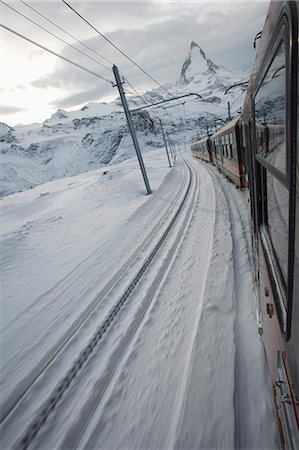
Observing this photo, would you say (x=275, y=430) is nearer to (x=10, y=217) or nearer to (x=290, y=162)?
(x=290, y=162)

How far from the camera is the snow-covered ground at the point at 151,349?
2.52 meters

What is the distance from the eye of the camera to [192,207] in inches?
387

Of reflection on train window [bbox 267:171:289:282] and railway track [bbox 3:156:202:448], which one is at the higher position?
reflection on train window [bbox 267:171:289:282]

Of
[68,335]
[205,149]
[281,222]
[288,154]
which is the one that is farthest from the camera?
[205,149]

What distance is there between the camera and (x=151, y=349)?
3463mm

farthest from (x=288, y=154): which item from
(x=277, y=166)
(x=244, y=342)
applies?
(x=244, y=342)

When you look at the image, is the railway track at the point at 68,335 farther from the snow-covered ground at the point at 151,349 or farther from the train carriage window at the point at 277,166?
the train carriage window at the point at 277,166

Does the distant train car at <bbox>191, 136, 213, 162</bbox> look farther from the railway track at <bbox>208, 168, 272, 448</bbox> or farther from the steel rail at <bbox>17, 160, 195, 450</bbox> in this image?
the steel rail at <bbox>17, 160, 195, 450</bbox>

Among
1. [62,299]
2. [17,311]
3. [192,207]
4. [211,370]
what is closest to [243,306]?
[211,370]

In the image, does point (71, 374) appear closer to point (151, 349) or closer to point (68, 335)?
point (68, 335)

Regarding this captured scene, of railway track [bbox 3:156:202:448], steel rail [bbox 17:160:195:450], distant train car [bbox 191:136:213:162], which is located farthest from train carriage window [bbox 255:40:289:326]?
distant train car [bbox 191:136:213:162]

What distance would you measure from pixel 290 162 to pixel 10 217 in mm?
18514

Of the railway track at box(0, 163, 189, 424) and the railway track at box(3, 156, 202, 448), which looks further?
the railway track at box(0, 163, 189, 424)

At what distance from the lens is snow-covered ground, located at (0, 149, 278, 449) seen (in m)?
2.52
